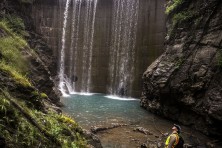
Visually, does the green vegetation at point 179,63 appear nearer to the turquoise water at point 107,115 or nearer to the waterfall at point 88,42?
the turquoise water at point 107,115

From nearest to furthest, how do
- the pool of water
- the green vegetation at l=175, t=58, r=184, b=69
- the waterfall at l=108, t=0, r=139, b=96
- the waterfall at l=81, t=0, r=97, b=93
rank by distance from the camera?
the pool of water → the green vegetation at l=175, t=58, r=184, b=69 → the waterfall at l=108, t=0, r=139, b=96 → the waterfall at l=81, t=0, r=97, b=93

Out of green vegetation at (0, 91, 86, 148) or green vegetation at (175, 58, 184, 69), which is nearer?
green vegetation at (0, 91, 86, 148)

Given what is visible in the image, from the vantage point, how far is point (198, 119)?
13.0 m

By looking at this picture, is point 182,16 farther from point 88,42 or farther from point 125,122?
point 88,42

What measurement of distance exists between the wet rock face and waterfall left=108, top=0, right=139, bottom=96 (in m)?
7.77

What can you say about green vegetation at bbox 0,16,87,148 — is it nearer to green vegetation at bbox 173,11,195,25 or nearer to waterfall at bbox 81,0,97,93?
green vegetation at bbox 173,11,195,25

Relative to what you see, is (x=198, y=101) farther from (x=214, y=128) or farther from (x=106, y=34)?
(x=106, y=34)

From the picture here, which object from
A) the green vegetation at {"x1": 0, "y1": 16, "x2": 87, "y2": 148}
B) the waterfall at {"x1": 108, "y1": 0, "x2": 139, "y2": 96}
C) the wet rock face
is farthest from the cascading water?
the green vegetation at {"x1": 0, "y1": 16, "x2": 87, "y2": 148}

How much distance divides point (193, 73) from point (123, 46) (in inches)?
503

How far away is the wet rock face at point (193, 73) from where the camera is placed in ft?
39.5

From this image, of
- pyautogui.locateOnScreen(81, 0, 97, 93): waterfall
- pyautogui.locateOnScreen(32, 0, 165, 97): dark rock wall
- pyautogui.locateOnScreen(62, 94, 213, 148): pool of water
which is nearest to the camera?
pyautogui.locateOnScreen(62, 94, 213, 148): pool of water

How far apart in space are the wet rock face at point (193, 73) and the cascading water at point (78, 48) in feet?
39.0

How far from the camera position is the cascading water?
2742 centimetres

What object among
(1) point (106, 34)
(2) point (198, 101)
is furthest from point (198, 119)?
(1) point (106, 34)
